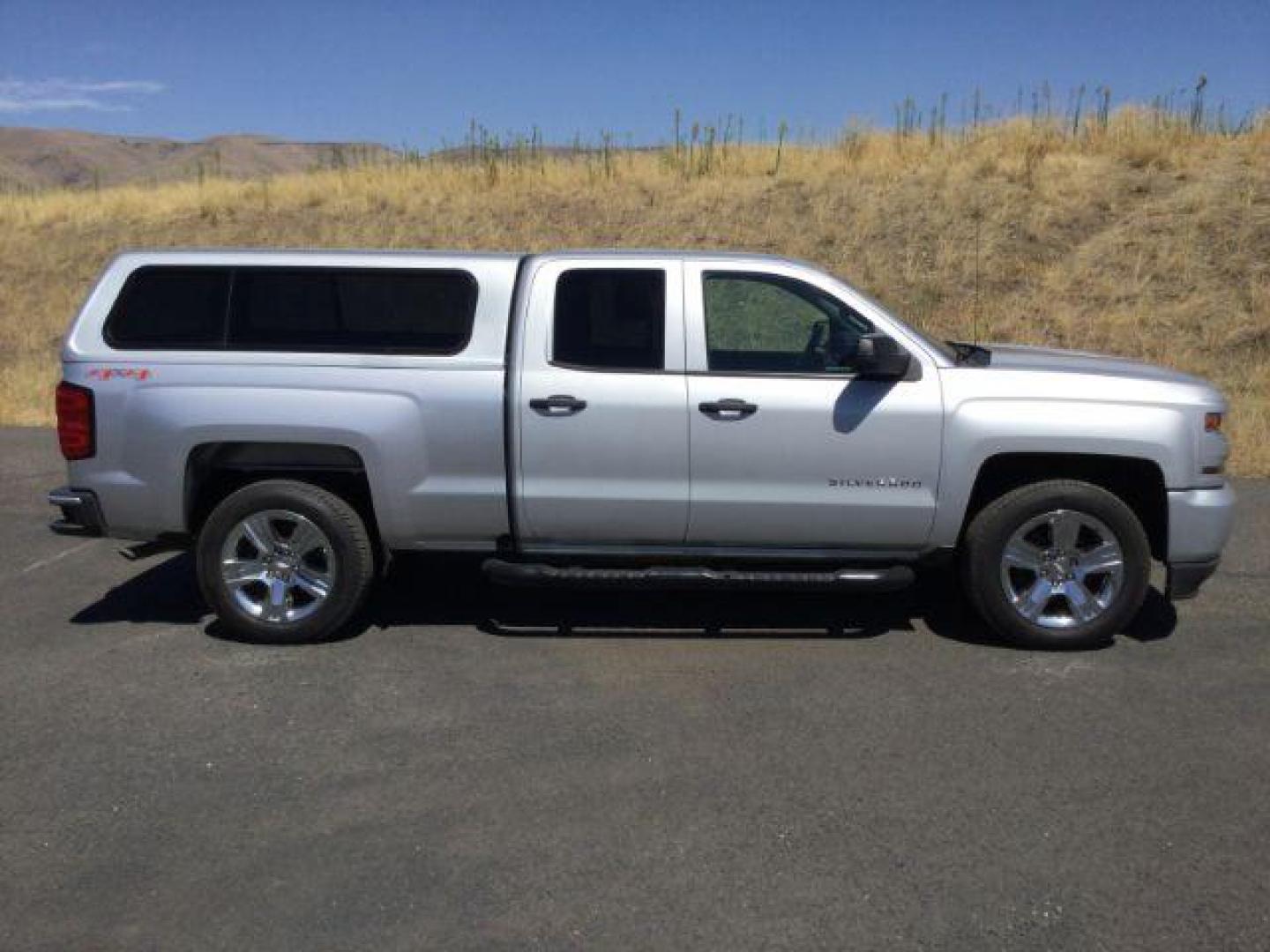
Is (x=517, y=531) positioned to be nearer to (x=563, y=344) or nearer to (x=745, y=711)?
(x=563, y=344)

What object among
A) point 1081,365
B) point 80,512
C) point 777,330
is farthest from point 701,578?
point 80,512

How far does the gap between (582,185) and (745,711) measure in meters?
19.8

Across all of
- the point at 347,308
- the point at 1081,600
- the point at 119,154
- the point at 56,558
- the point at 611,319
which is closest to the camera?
the point at 1081,600

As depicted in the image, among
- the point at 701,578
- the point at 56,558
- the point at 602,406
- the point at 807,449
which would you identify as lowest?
the point at 56,558

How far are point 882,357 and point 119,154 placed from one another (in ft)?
504

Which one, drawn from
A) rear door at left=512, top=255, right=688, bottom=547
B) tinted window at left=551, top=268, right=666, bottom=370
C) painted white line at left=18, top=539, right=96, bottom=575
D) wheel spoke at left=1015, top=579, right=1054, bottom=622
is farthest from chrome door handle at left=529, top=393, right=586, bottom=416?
painted white line at left=18, top=539, right=96, bottom=575

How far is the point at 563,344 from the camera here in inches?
236

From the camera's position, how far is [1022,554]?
5.97m

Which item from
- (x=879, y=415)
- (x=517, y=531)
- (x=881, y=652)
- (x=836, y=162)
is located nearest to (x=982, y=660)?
(x=881, y=652)

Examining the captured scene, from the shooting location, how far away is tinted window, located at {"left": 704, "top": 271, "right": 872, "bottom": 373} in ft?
19.8

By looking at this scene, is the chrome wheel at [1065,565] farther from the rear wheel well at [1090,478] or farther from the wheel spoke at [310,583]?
the wheel spoke at [310,583]

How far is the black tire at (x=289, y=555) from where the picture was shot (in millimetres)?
6027

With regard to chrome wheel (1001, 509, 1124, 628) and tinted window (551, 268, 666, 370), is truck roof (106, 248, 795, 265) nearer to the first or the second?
tinted window (551, 268, 666, 370)

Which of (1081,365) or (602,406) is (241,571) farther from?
(1081,365)
